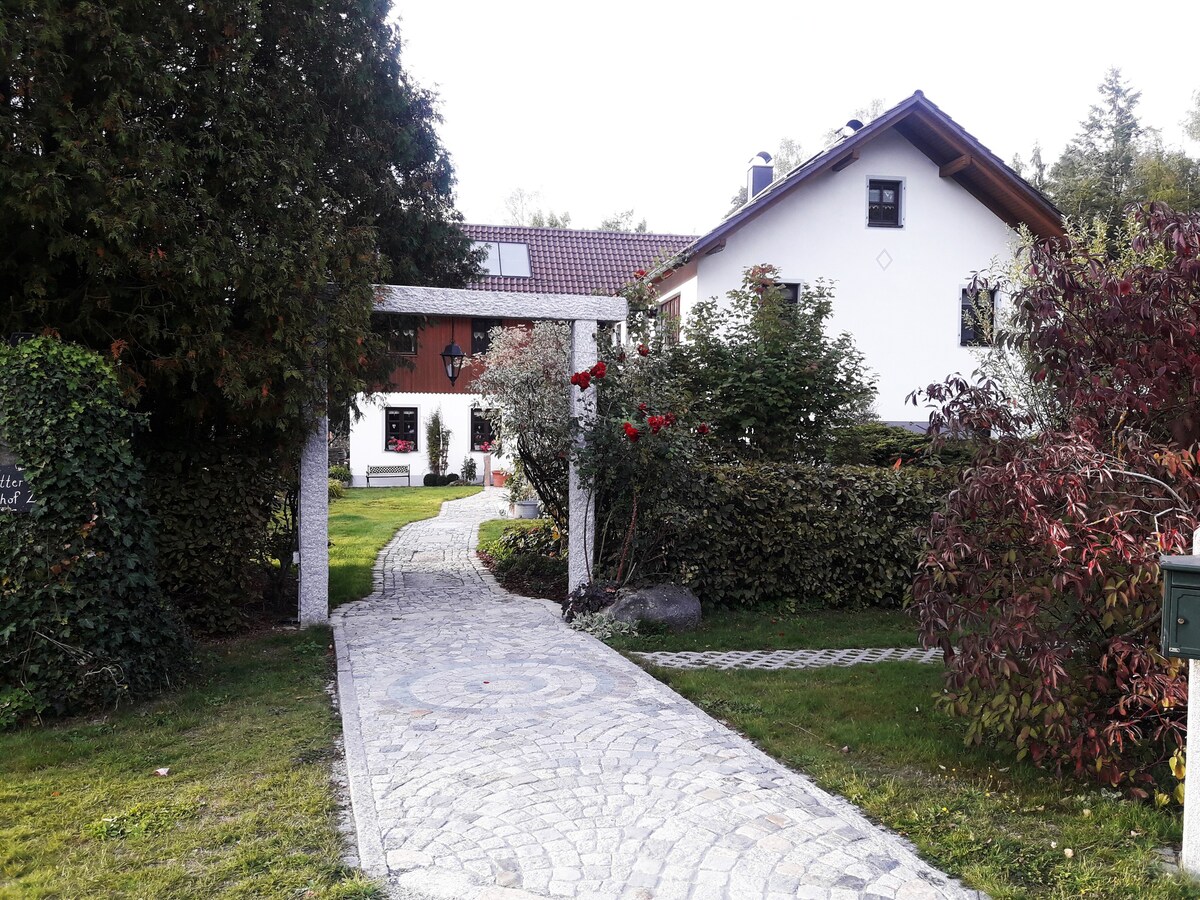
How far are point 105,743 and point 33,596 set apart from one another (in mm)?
973

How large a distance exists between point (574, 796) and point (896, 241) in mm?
17068

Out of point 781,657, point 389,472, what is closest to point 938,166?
point 781,657

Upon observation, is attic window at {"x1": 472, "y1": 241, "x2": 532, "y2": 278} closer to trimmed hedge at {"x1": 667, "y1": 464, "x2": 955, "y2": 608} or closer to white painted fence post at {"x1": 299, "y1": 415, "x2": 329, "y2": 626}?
trimmed hedge at {"x1": 667, "y1": 464, "x2": 955, "y2": 608}

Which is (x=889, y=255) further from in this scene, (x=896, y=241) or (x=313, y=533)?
(x=313, y=533)

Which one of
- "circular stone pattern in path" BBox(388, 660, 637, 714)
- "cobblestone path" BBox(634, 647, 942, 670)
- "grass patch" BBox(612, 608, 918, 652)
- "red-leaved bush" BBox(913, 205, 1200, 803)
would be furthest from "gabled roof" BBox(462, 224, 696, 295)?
"red-leaved bush" BBox(913, 205, 1200, 803)

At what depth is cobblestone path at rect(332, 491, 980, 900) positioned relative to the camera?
132 inches

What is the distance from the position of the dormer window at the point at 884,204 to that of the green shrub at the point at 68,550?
16402mm

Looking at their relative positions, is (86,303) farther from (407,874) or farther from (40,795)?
(407,874)

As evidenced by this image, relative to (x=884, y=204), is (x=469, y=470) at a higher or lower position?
lower

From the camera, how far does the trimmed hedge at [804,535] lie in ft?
28.4

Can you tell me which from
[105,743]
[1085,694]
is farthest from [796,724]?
[105,743]

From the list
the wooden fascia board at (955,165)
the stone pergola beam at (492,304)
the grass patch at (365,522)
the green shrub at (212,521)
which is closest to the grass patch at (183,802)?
the green shrub at (212,521)

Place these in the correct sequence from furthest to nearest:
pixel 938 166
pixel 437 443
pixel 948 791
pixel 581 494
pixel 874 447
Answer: pixel 437 443
pixel 938 166
pixel 874 447
pixel 581 494
pixel 948 791

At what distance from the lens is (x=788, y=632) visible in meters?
8.02
